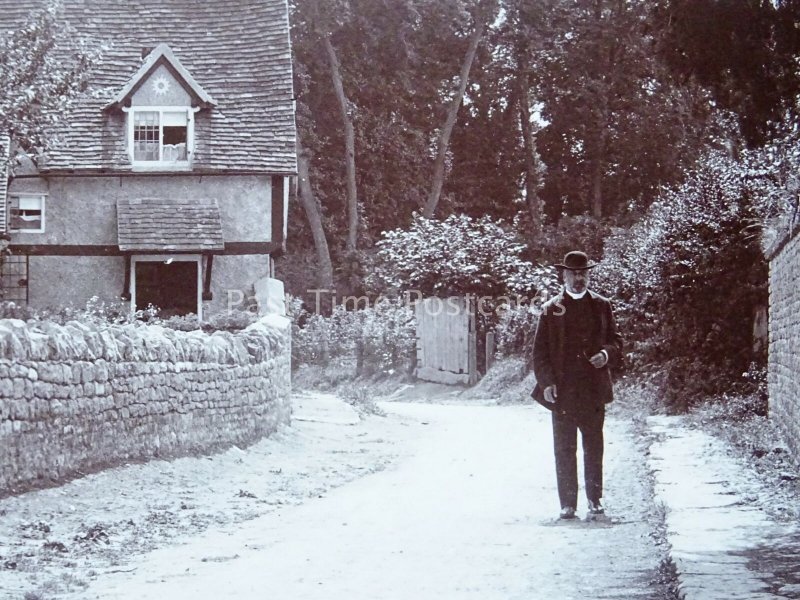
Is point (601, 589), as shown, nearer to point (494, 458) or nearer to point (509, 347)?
point (494, 458)

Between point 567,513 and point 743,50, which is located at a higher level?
point 743,50

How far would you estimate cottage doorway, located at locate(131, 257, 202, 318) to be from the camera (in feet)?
93.1

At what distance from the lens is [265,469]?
14.0 metres

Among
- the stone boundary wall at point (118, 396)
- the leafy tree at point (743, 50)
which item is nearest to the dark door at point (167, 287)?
the stone boundary wall at point (118, 396)

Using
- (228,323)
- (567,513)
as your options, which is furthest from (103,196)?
(567,513)

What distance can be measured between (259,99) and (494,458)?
52.5 feet

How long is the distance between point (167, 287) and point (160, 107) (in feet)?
→ 12.7

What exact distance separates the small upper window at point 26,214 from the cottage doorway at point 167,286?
90.8 inches

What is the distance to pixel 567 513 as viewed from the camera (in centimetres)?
961

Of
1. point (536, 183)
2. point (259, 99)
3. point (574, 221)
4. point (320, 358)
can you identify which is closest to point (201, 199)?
point (259, 99)

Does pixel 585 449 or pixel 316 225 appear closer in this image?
pixel 585 449

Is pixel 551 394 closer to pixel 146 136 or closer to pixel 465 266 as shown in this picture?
pixel 465 266

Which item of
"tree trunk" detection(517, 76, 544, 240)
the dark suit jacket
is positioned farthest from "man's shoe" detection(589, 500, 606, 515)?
"tree trunk" detection(517, 76, 544, 240)

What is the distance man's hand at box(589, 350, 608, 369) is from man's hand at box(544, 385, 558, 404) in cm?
35
